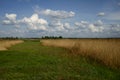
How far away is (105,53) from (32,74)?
4837 millimetres

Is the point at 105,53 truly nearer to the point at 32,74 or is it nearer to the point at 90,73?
the point at 90,73

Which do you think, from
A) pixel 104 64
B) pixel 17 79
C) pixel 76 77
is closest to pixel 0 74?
pixel 17 79

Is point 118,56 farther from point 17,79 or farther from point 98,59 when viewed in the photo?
point 17,79

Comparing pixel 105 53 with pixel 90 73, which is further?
pixel 105 53

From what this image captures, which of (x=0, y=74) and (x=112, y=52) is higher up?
(x=112, y=52)

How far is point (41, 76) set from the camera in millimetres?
7414

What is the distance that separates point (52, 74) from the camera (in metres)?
7.70

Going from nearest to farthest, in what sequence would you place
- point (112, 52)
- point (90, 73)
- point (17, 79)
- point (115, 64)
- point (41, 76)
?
point (17, 79) < point (41, 76) < point (90, 73) < point (115, 64) < point (112, 52)

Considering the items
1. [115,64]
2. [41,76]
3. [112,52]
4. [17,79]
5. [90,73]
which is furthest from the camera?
[112,52]

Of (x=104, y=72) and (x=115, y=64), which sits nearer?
(x=104, y=72)

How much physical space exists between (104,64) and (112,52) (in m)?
0.92

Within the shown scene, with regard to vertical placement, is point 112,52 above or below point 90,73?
above

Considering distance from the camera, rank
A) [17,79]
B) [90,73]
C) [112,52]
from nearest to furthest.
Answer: [17,79], [90,73], [112,52]

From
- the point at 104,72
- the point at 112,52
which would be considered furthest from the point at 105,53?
the point at 104,72
